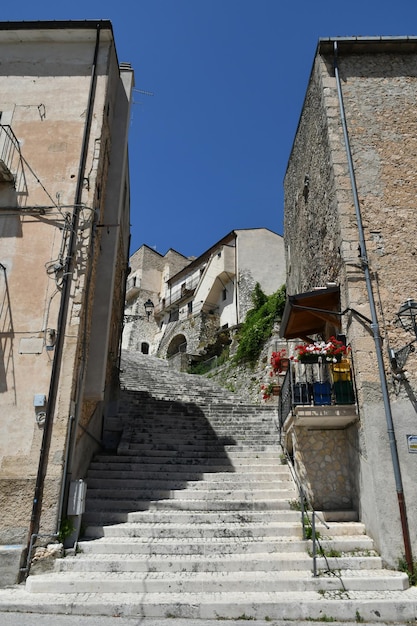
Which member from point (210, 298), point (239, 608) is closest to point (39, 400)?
point (239, 608)

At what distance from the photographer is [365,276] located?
7664mm

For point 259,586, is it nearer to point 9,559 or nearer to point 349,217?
point 9,559

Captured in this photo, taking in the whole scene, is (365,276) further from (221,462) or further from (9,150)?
(9,150)

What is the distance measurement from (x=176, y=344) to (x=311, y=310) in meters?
27.8

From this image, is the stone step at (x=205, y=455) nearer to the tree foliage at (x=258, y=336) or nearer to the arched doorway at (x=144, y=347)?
the tree foliage at (x=258, y=336)

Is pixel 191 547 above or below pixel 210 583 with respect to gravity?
above

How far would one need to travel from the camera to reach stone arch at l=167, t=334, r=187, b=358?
34.4 meters

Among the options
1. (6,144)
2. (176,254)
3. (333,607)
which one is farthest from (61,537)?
(176,254)

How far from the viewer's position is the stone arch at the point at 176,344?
3444 cm

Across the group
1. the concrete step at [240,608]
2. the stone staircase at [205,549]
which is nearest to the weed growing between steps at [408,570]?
the stone staircase at [205,549]

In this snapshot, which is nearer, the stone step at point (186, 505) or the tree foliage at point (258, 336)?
the stone step at point (186, 505)

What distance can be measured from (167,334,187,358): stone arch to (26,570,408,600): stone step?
2863 cm

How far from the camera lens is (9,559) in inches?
233

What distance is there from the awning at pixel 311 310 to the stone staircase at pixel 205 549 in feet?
9.69
